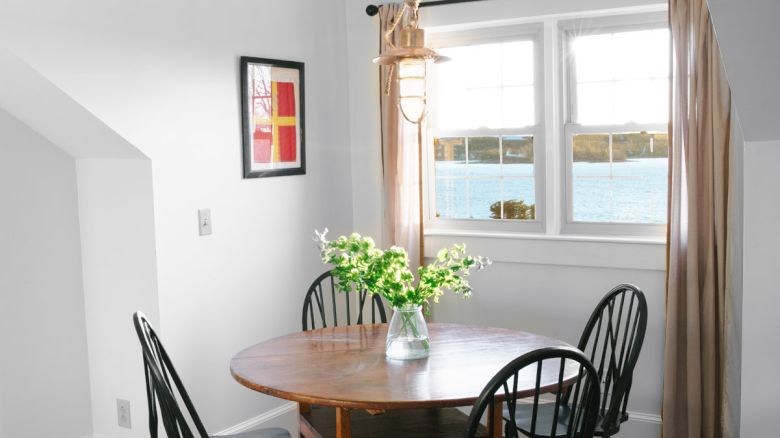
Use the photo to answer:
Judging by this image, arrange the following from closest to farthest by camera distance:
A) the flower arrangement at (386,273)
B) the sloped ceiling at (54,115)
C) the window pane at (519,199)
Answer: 1. the flower arrangement at (386,273)
2. the sloped ceiling at (54,115)
3. the window pane at (519,199)

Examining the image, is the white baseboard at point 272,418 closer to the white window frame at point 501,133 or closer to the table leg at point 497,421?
the white window frame at point 501,133

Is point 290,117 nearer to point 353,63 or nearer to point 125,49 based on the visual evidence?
point 353,63


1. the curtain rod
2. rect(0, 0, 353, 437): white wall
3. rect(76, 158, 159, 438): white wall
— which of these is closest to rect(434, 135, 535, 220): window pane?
rect(0, 0, 353, 437): white wall

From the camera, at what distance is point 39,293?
3.70 metres

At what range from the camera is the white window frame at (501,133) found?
13.8ft

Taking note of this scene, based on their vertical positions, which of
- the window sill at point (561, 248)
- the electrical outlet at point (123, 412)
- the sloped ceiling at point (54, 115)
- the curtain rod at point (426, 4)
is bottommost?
the electrical outlet at point (123, 412)

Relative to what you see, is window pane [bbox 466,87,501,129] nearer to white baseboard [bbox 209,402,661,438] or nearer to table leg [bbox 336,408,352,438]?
white baseboard [bbox 209,402,661,438]

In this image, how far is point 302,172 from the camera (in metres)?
4.38

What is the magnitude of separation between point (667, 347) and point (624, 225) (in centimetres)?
63

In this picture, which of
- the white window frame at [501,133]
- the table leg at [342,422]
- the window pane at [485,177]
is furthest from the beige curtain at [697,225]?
the table leg at [342,422]

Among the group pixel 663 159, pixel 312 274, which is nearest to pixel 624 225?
pixel 663 159

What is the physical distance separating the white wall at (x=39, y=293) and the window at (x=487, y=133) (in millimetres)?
1870

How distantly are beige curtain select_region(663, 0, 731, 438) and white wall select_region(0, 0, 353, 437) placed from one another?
1789mm

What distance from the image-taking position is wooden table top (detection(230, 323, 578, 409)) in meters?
2.59
